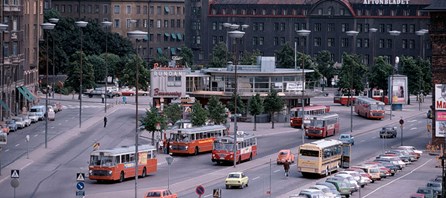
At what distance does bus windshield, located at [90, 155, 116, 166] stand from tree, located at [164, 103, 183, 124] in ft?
122

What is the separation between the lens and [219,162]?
9644 cm

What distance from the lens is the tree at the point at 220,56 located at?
186 m

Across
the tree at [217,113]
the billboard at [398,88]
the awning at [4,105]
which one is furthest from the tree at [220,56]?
the awning at [4,105]

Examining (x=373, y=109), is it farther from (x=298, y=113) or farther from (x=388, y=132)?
(x=388, y=132)

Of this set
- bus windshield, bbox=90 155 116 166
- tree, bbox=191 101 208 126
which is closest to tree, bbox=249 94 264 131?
tree, bbox=191 101 208 126

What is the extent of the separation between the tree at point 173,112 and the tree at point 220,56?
203 feet

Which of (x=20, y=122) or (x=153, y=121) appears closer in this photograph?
(x=153, y=121)

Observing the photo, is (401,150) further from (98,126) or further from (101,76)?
(101,76)

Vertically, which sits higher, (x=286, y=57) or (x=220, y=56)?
(x=220, y=56)

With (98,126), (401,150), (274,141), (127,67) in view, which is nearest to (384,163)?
(401,150)

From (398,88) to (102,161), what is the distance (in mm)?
72061

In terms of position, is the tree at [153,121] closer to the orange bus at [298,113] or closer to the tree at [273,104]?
the tree at [273,104]

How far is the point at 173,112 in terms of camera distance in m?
122

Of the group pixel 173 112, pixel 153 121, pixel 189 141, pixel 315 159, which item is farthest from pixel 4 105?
pixel 315 159
